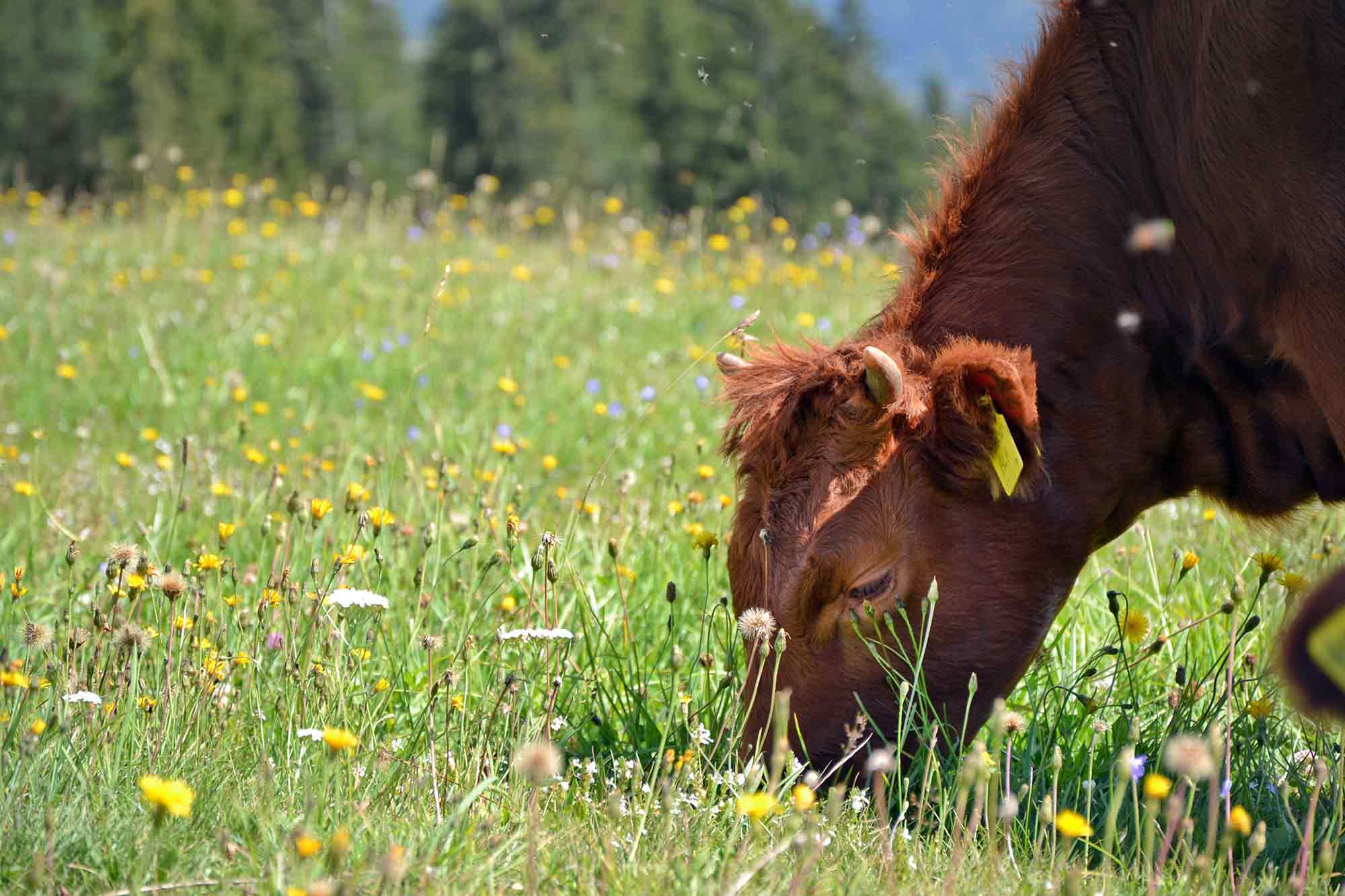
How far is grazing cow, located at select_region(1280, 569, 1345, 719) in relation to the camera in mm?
1318

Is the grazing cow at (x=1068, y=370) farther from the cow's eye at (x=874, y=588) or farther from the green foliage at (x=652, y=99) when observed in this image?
the green foliage at (x=652, y=99)

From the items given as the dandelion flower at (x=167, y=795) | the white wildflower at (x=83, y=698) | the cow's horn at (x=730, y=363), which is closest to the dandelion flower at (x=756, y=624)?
the cow's horn at (x=730, y=363)

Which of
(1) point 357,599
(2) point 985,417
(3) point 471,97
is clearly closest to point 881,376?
(2) point 985,417

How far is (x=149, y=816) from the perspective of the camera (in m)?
2.29

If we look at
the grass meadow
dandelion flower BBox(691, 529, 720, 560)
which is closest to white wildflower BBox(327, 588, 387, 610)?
the grass meadow

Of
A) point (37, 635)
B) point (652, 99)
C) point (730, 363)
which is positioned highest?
point (652, 99)

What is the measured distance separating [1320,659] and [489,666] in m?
2.47

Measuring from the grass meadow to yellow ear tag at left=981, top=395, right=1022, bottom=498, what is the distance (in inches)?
12.7

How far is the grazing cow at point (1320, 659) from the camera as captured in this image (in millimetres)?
1318

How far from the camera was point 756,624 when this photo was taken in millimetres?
2787

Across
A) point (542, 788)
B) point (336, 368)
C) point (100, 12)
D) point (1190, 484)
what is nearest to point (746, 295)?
point (336, 368)

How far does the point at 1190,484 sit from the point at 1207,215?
67cm

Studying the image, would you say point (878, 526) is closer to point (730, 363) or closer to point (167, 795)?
point (730, 363)

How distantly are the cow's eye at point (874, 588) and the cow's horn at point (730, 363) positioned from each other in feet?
1.94
